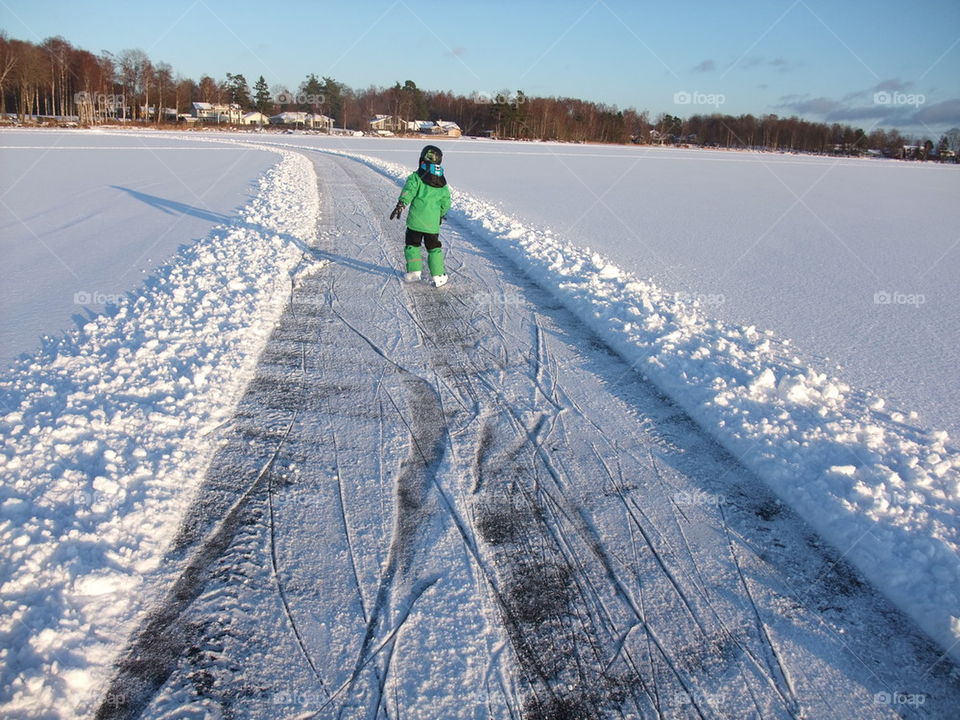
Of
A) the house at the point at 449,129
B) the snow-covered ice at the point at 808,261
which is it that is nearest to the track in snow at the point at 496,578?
the snow-covered ice at the point at 808,261

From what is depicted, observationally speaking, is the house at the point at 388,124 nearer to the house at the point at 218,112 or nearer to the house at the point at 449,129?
the house at the point at 449,129

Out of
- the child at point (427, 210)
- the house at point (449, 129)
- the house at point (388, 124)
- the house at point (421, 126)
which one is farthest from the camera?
the house at point (421, 126)

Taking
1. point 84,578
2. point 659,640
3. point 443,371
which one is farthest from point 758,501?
point 84,578

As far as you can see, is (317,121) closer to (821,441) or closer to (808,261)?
(808,261)

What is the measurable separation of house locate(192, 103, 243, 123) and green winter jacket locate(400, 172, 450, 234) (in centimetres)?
10678

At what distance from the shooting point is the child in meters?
7.49

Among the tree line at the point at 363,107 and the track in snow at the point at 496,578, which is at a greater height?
the tree line at the point at 363,107

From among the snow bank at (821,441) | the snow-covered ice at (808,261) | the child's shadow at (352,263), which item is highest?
the snow-covered ice at (808,261)

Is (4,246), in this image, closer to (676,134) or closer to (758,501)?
(758,501)

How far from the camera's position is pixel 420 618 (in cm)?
268

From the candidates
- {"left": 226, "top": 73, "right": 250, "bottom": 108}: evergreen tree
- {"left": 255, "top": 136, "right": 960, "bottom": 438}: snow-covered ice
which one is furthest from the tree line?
{"left": 255, "top": 136, "right": 960, "bottom": 438}: snow-covered ice

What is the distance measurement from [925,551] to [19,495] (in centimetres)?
473

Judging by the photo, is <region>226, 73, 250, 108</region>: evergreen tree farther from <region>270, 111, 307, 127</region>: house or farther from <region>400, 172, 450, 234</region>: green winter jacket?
<region>400, 172, 450, 234</region>: green winter jacket

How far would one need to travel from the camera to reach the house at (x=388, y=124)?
100250 millimetres
